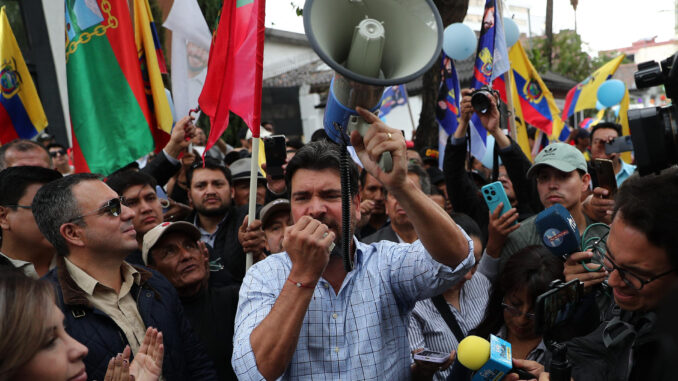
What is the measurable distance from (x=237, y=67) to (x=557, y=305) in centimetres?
238

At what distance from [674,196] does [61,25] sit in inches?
578

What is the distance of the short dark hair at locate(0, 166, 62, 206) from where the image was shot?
3.26 metres

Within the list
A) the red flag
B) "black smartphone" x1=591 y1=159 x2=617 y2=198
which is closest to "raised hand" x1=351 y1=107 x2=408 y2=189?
the red flag

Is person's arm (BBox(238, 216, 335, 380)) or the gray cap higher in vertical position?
person's arm (BBox(238, 216, 335, 380))

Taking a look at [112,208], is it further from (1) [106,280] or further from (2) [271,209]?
(2) [271,209]

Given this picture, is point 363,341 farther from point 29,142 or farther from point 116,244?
point 29,142

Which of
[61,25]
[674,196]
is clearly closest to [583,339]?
[674,196]

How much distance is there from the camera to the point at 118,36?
163 inches

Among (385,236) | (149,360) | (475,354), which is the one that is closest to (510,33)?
(385,236)

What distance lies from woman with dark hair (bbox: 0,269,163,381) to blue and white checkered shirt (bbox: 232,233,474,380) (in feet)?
1.57

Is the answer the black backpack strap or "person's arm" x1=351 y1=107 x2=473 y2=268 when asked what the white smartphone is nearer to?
"person's arm" x1=351 y1=107 x2=473 y2=268

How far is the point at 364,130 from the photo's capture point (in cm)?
172

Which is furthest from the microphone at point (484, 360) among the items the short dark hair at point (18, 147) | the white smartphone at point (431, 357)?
the short dark hair at point (18, 147)

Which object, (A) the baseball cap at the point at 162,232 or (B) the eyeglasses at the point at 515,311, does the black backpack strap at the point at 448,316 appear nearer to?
(B) the eyeglasses at the point at 515,311
